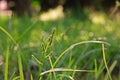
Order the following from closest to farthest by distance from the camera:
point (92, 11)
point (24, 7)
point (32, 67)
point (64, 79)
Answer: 1. point (64, 79)
2. point (32, 67)
3. point (24, 7)
4. point (92, 11)

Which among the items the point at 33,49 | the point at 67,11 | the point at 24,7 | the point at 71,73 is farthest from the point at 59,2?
the point at 71,73

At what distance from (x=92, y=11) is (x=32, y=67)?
6.41m

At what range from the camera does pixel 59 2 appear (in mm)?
8359

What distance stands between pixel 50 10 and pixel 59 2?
10.3 inches

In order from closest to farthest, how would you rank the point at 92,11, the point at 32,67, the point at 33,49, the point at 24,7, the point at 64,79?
the point at 64,79 → the point at 32,67 → the point at 33,49 → the point at 24,7 → the point at 92,11

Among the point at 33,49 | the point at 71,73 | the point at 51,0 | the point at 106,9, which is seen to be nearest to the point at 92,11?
the point at 106,9

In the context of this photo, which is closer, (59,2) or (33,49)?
(33,49)

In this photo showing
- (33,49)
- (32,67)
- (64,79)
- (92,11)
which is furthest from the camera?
(92,11)

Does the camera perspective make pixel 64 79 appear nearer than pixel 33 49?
Yes

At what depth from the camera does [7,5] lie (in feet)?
27.7

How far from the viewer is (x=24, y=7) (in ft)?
23.2

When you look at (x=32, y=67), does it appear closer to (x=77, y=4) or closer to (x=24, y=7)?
(x=24, y=7)

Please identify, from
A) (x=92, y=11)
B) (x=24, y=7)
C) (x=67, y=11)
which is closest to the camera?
(x=24, y=7)

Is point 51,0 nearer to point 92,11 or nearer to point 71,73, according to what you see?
point 92,11
